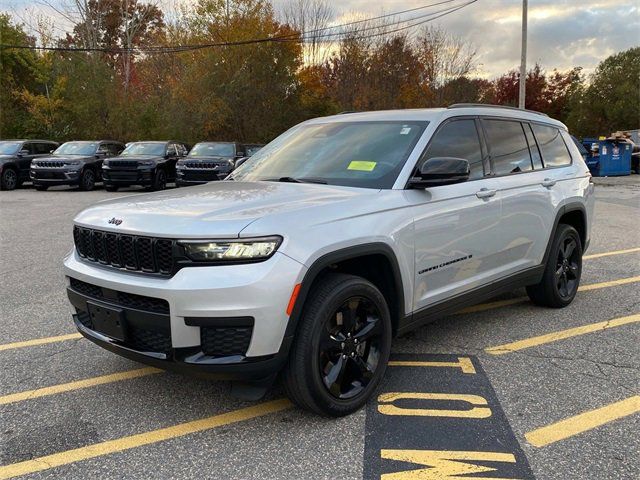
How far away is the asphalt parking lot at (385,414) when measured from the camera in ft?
8.95

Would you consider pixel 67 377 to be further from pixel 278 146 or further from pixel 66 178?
pixel 66 178

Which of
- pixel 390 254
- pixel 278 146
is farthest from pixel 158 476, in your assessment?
pixel 278 146

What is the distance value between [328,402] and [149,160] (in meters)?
15.8

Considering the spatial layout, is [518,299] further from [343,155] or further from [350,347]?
[350,347]

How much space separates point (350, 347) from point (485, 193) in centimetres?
167

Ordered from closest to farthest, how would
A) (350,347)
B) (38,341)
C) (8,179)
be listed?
(350,347)
(38,341)
(8,179)

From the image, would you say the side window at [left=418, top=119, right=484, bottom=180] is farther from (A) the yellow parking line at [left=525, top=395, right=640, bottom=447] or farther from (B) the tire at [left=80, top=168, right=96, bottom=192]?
(B) the tire at [left=80, top=168, right=96, bottom=192]

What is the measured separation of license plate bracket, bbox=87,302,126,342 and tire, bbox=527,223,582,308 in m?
3.68

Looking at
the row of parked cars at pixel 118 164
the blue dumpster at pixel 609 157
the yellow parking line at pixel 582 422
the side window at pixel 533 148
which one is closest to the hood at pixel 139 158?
the row of parked cars at pixel 118 164

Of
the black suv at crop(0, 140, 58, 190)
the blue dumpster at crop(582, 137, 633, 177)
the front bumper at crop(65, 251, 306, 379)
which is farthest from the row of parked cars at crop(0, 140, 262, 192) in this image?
the blue dumpster at crop(582, 137, 633, 177)

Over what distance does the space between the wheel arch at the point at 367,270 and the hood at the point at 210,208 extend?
0.30m

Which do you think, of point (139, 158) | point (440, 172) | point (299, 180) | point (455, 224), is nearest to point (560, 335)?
point (455, 224)

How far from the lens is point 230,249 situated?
108 inches

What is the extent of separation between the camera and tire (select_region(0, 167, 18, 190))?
18609mm
